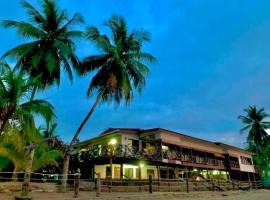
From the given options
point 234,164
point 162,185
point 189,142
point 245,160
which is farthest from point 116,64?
point 245,160

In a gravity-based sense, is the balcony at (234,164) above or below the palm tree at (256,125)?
below

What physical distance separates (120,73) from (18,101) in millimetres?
11987

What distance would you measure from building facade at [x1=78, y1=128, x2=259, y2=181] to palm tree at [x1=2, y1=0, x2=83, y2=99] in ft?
24.9

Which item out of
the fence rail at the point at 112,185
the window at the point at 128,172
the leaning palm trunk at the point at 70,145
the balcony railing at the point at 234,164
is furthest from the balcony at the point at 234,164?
the leaning palm trunk at the point at 70,145

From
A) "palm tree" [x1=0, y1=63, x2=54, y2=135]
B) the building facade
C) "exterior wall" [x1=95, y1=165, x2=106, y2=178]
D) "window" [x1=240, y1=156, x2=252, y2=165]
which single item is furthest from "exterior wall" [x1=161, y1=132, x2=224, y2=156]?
"palm tree" [x1=0, y1=63, x2=54, y2=135]

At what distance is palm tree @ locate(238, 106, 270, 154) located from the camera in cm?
4512

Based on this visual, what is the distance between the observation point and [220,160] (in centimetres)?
3603

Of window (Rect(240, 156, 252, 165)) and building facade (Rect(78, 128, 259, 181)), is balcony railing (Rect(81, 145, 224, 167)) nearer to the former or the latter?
building facade (Rect(78, 128, 259, 181))

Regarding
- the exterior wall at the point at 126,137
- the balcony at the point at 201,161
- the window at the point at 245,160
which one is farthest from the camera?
the window at the point at 245,160

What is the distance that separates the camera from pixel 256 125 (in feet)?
149

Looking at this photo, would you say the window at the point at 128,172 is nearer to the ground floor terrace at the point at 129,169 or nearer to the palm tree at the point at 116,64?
the ground floor terrace at the point at 129,169

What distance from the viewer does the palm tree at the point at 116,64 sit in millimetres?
21016

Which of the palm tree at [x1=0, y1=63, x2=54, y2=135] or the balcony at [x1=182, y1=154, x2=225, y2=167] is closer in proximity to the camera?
the palm tree at [x1=0, y1=63, x2=54, y2=135]

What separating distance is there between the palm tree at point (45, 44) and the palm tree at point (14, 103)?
626cm
